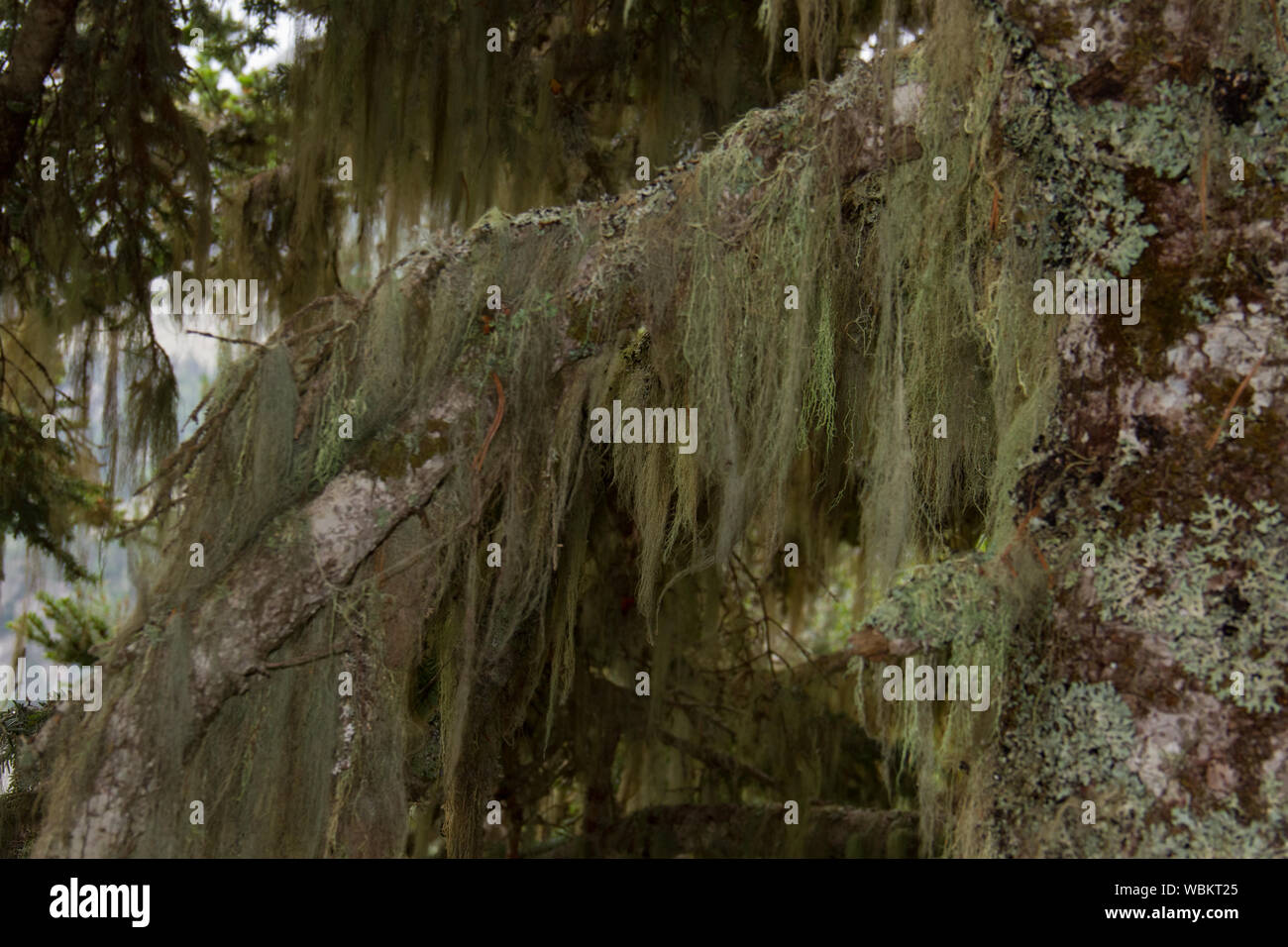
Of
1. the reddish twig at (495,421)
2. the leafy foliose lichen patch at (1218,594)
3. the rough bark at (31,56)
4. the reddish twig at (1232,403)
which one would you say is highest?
the rough bark at (31,56)

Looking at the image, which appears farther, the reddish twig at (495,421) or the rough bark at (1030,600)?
the reddish twig at (495,421)

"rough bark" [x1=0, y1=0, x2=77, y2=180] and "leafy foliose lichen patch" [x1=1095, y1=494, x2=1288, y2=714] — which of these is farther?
"rough bark" [x1=0, y1=0, x2=77, y2=180]

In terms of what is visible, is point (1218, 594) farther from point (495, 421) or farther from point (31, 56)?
point (31, 56)

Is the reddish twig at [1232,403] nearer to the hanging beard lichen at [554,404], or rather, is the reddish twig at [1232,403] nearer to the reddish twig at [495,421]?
the hanging beard lichen at [554,404]

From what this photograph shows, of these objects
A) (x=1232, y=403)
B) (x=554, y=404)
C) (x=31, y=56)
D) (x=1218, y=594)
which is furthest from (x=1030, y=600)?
(x=31, y=56)

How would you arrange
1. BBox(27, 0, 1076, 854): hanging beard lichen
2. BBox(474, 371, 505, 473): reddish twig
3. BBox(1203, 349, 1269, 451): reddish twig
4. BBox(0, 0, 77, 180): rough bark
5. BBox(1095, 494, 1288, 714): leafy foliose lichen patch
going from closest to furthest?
BBox(1095, 494, 1288, 714): leafy foliose lichen patch → BBox(1203, 349, 1269, 451): reddish twig → BBox(27, 0, 1076, 854): hanging beard lichen → BBox(474, 371, 505, 473): reddish twig → BBox(0, 0, 77, 180): rough bark

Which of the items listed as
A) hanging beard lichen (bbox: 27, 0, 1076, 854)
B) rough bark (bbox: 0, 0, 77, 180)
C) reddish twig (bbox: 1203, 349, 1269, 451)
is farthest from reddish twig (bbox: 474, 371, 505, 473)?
rough bark (bbox: 0, 0, 77, 180)

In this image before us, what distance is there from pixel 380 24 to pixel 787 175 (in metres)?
1.94

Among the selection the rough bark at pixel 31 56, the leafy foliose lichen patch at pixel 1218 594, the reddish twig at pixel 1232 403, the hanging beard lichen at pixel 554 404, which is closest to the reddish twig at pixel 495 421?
the hanging beard lichen at pixel 554 404

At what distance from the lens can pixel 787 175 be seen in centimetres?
273

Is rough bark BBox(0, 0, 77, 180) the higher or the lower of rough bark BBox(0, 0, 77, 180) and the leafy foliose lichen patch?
the higher

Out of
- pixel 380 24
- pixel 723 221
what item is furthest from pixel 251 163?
pixel 723 221

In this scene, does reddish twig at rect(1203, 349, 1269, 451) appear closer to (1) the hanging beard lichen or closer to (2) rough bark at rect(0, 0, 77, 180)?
(1) the hanging beard lichen
